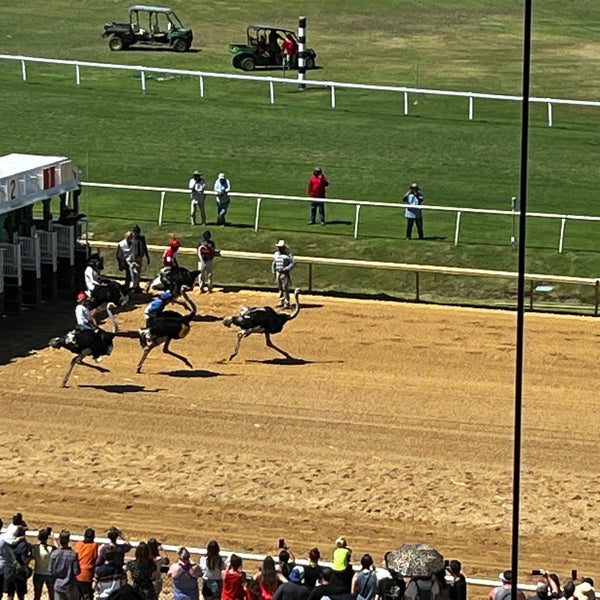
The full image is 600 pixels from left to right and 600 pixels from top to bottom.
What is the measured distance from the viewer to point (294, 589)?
47.3 ft

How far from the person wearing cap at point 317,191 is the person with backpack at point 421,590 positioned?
17.6 metres

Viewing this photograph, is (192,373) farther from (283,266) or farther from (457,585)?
(457,585)

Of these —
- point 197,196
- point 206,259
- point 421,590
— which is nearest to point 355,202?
point 206,259

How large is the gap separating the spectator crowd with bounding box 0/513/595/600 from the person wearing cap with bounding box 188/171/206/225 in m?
15.7

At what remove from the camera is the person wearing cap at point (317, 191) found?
1249 inches

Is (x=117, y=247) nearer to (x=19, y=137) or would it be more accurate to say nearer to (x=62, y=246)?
(x=62, y=246)

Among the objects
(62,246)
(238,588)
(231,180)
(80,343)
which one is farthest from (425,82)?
(238,588)

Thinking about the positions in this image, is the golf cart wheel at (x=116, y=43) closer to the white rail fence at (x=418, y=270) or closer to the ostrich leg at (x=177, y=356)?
the white rail fence at (x=418, y=270)

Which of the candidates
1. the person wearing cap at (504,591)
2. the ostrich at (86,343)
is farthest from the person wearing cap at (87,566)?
the ostrich at (86,343)

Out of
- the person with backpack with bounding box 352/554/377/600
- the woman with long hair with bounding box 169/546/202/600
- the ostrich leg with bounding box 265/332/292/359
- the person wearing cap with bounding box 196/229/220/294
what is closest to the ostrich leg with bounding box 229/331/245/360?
the ostrich leg with bounding box 265/332/292/359

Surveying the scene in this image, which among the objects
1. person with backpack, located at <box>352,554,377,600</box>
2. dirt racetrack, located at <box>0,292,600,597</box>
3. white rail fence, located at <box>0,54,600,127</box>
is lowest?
dirt racetrack, located at <box>0,292,600,597</box>

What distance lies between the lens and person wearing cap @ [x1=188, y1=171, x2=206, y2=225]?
103 feet

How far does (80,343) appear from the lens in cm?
2312

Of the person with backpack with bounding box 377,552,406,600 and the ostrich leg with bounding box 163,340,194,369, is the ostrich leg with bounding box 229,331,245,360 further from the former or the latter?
the person with backpack with bounding box 377,552,406,600
